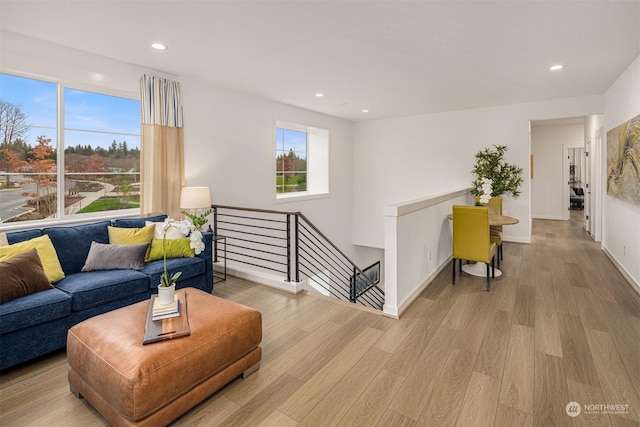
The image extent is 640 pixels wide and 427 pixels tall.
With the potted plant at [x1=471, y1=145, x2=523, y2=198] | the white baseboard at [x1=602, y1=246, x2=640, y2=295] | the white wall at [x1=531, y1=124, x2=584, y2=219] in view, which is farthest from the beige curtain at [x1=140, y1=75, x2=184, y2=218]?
the white wall at [x1=531, y1=124, x2=584, y2=219]

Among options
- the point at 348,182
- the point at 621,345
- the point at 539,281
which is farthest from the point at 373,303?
the point at 621,345

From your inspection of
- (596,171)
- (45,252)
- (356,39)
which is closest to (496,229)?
(356,39)

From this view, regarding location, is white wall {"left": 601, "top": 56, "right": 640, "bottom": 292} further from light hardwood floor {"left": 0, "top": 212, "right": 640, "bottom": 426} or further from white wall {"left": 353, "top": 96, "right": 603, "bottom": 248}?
white wall {"left": 353, "top": 96, "right": 603, "bottom": 248}

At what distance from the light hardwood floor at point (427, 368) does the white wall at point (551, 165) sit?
6.60 metres

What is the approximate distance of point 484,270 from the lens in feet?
15.1

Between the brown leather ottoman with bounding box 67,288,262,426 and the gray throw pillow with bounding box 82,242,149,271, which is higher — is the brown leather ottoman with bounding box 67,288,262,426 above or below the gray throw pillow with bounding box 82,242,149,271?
below

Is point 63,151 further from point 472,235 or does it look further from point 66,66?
point 472,235

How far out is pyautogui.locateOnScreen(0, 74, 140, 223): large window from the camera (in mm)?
3232

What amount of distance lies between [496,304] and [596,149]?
5.30 m

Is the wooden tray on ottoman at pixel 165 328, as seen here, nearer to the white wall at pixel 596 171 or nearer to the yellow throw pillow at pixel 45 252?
the yellow throw pillow at pixel 45 252

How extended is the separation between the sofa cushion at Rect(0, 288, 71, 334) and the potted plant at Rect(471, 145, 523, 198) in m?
6.03

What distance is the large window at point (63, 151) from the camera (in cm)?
323

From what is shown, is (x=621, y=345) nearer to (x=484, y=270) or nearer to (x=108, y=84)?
(x=484, y=270)

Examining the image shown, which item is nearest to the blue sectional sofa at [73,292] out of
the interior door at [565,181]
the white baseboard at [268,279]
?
the white baseboard at [268,279]
